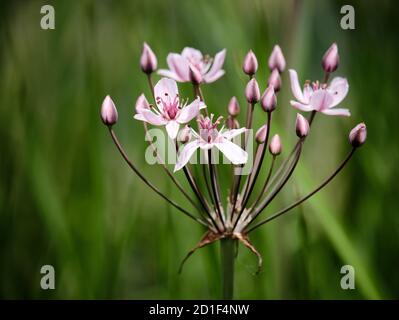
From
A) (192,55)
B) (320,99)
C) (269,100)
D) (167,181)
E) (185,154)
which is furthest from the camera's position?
(167,181)

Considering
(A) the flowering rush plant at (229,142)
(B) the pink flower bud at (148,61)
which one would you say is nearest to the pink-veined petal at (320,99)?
(A) the flowering rush plant at (229,142)

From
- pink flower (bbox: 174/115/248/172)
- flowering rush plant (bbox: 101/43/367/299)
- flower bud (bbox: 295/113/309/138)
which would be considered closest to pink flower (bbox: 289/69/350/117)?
flowering rush plant (bbox: 101/43/367/299)

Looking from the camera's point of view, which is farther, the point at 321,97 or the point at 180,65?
the point at 180,65

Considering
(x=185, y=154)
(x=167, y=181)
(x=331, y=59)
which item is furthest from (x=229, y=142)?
(x=167, y=181)

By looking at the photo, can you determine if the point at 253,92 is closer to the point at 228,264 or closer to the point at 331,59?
the point at 331,59

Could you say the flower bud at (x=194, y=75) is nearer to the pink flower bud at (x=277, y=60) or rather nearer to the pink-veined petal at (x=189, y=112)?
the pink-veined petal at (x=189, y=112)

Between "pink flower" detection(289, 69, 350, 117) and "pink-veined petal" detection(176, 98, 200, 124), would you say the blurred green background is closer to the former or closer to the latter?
"pink flower" detection(289, 69, 350, 117)
